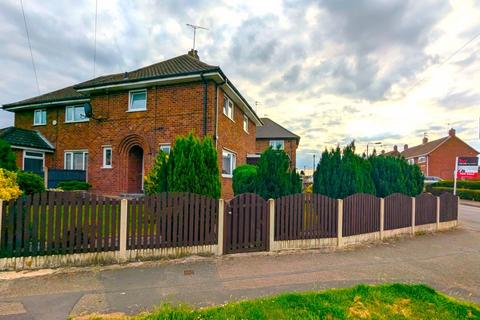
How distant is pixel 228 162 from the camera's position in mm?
15156

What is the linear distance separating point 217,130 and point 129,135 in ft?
15.3

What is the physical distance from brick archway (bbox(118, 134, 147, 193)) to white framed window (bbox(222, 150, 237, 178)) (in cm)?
401

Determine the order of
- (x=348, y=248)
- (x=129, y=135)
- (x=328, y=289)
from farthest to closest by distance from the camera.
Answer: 1. (x=129, y=135)
2. (x=348, y=248)
3. (x=328, y=289)

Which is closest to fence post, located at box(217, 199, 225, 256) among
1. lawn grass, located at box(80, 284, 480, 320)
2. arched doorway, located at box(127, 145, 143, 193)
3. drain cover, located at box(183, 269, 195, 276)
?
drain cover, located at box(183, 269, 195, 276)

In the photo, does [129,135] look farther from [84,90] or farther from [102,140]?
[84,90]

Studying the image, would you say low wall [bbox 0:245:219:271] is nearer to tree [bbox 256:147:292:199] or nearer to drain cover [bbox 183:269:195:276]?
drain cover [bbox 183:269:195:276]

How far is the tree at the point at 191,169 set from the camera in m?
7.05

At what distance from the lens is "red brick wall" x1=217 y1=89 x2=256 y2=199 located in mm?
13070

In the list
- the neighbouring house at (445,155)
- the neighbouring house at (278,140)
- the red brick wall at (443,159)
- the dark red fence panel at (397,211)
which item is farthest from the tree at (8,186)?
the red brick wall at (443,159)

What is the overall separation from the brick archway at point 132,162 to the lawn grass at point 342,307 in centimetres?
1114

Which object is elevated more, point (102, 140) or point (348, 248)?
point (102, 140)

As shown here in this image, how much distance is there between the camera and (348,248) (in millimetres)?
7039

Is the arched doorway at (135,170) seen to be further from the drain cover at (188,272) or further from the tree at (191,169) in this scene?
the drain cover at (188,272)

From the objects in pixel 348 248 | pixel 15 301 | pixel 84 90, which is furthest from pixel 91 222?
pixel 84 90
